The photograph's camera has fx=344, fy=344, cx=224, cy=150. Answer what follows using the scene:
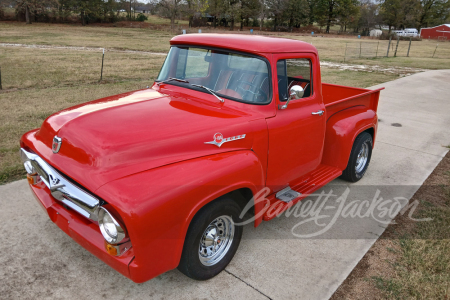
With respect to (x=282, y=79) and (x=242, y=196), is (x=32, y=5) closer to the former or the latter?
(x=282, y=79)

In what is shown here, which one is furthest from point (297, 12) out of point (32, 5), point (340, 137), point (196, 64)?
point (196, 64)

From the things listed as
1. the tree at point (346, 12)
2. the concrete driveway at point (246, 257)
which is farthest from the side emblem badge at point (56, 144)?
the tree at point (346, 12)

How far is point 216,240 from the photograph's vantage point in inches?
119

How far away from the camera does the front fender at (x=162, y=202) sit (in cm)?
226

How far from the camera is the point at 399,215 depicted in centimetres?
425

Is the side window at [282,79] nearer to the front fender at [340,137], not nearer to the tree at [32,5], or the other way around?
the front fender at [340,137]

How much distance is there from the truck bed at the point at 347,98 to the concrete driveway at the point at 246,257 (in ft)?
3.71

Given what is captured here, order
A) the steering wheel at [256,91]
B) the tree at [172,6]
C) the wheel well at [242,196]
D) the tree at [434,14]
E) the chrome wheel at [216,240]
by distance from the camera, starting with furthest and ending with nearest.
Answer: the tree at [434,14], the tree at [172,6], the steering wheel at [256,91], the wheel well at [242,196], the chrome wheel at [216,240]

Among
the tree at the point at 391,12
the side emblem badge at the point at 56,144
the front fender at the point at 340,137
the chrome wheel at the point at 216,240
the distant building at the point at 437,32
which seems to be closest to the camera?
the side emblem badge at the point at 56,144

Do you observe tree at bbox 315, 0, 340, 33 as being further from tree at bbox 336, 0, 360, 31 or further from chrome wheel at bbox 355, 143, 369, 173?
chrome wheel at bbox 355, 143, 369, 173

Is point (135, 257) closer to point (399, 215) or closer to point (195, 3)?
point (399, 215)

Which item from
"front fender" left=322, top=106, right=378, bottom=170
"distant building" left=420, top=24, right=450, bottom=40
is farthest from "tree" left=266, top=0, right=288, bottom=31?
"front fender" left=322, top=106, right=378, bottom=170

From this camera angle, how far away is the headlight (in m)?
2.32

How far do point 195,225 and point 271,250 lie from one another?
3.88 ft
